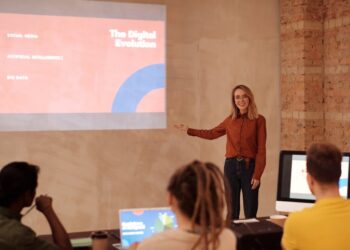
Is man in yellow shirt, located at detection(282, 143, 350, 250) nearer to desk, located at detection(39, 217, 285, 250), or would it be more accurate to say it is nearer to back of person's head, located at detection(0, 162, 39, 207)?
desk, located at detection(39, 217, 285, 250)

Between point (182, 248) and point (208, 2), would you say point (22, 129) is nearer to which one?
point (208, 2)

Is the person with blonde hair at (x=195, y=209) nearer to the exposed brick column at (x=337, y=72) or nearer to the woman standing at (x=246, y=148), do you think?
the woman standing at (x=246, y=148)

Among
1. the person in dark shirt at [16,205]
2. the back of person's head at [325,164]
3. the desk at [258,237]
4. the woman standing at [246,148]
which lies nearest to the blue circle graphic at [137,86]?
the woman standing at [246,148]

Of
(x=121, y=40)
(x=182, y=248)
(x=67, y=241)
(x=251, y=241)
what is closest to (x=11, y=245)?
(x=67, y=241)

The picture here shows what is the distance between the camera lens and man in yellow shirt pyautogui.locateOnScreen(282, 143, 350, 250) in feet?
7.63

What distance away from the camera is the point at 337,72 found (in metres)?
6.60

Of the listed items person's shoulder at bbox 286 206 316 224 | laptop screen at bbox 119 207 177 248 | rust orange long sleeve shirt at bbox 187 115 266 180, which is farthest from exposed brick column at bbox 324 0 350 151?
person's shoulder at bbox 286 206 316 224

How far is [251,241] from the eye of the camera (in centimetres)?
343

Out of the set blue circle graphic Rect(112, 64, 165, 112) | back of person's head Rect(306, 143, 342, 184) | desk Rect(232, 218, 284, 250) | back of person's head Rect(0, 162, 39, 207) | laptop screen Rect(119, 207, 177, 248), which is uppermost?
blue circle graphic Rect(112, 64, 165, 112)

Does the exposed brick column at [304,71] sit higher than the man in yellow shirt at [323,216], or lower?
higher

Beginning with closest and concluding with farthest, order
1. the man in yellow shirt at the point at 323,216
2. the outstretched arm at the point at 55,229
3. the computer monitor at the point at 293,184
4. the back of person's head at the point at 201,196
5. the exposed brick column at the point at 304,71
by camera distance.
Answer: the back of person's head at the point at 201,196, the man in yellow shirt at the point at 323,216, the outstretched arm at the point at 55,229, the computer monitor at the point at 293,184, the exposed brick column at the point at 304,71

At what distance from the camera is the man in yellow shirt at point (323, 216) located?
7.63 ft

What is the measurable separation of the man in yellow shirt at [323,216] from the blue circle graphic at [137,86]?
13.1 feet

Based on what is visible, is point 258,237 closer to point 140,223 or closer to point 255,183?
point 140,223
